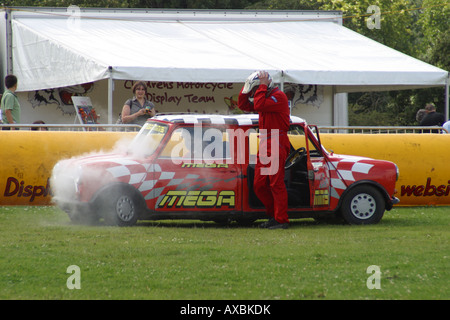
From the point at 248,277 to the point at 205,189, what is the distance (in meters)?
3.74

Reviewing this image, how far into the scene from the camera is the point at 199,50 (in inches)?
767

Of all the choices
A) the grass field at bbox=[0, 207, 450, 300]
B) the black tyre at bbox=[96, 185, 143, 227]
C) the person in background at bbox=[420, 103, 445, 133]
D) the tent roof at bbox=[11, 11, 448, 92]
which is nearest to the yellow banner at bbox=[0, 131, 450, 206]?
the grass field at bbox=[0, 207, 450, 300]

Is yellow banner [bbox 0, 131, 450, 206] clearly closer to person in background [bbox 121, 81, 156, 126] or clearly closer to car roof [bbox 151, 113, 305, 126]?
person in background [bbox 121, 81, 156, 126]

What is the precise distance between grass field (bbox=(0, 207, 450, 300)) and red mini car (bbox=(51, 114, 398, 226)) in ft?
0.87

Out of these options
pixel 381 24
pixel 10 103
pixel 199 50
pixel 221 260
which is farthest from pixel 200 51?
pixel 381 24

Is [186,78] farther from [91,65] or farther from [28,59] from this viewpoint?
[28,59]

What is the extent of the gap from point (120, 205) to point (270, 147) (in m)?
2.05

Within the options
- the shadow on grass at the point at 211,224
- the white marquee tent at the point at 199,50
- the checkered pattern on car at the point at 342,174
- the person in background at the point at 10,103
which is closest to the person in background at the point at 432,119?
the white marquee tent at the point at 199,50

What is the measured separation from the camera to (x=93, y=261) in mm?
7312

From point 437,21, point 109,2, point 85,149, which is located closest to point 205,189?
point 85,149

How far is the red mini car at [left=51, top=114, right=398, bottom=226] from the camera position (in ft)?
33.1

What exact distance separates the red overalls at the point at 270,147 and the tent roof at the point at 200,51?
7.24m

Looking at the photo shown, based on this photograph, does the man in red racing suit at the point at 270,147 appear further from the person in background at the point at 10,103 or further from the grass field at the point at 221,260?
the person in background at the point at 10,103
